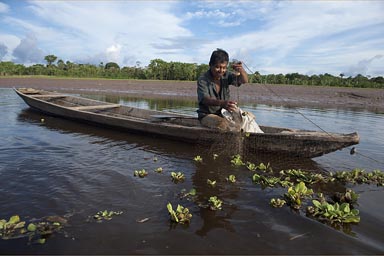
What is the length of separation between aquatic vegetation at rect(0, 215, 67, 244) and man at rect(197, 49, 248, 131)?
135 inches

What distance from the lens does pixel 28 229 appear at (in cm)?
286

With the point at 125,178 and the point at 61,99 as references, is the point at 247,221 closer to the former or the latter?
the point at 125,178

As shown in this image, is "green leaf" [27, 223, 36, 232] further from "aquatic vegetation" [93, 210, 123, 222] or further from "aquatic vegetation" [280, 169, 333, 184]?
"aquatic vegetation" [280, 169, 333, 184]

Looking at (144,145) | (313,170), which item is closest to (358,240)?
(313,170)

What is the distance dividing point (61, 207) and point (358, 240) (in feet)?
10.9

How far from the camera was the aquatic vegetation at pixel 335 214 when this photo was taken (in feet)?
10.7

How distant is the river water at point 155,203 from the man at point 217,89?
72 centimetres

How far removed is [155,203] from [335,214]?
84.7 inches

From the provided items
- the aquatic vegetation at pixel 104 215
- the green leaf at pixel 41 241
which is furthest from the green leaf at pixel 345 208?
the green leaf at pixel 41 241

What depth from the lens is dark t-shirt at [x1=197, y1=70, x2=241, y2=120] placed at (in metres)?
5.66

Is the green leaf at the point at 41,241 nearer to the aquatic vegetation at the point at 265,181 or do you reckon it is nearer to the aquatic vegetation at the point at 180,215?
the aquatic vegetation at the point at 180,215

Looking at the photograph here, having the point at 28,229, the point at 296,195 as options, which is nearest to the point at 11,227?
the point at 28,229

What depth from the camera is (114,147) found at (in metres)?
6.46

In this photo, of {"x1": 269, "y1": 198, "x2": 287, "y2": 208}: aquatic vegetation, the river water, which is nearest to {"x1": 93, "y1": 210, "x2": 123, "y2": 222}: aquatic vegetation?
the river water
